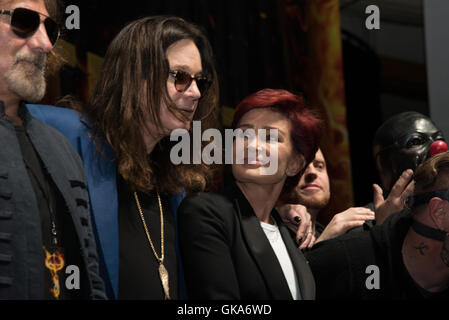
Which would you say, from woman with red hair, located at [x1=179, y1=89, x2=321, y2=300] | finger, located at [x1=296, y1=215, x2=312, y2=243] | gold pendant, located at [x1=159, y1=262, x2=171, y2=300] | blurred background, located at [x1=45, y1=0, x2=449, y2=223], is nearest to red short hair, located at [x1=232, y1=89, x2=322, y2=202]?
woman with red hair, located at [x1=179, y1=89, x2=321, y2=300]

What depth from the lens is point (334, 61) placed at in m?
5.77

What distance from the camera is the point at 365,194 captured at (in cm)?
607

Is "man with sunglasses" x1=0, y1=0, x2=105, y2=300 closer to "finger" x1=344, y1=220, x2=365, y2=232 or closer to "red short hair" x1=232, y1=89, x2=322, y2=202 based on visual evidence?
"red short hair" x1=232, y1=89, x2=322, y2=202

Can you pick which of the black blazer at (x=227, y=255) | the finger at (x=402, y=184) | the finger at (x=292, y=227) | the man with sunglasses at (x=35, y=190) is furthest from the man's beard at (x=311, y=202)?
the man with sunglasses at (x=35, y=190)

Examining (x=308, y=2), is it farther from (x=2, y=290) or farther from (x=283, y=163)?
(x=2, y=290)

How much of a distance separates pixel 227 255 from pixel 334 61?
12.7 ft

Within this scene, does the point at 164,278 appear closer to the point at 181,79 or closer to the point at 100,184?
the point at 100,184

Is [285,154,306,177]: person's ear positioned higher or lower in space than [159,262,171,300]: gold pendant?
higher

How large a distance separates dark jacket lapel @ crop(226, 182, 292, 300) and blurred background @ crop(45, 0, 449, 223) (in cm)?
311

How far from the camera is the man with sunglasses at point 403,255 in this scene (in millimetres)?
2836

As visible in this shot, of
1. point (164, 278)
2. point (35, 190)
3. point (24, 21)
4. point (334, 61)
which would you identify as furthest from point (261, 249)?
point (334, 61)

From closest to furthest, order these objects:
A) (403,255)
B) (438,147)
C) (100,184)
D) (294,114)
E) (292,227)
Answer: (100,184) < (294,114) < (403,255) < (292,227) < (438,147)

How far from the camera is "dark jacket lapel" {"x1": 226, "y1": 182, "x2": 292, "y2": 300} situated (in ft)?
7.70
